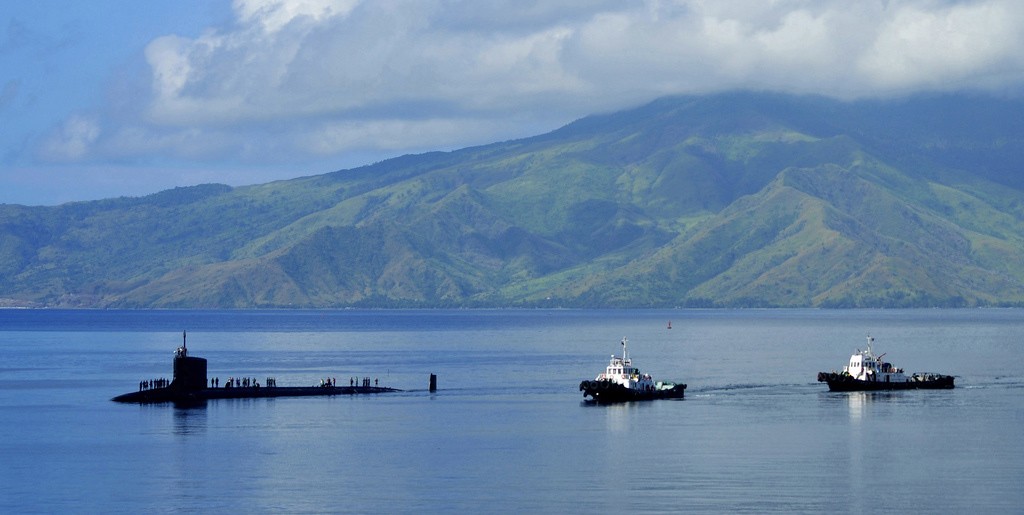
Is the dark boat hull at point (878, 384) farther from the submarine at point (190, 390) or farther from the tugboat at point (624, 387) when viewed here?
the submarine at point (190, 390)

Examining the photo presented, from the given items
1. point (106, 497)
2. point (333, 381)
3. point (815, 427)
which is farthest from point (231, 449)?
point (333, 381)

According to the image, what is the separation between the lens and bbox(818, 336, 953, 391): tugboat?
188750 millimetres

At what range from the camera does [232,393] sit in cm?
17225

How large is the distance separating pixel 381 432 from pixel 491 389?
180ft

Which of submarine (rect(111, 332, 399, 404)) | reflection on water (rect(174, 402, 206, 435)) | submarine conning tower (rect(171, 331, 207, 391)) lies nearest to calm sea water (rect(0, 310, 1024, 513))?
reflection on water (rect(174, 402, 206, 435))

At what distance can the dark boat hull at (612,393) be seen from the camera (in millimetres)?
167750

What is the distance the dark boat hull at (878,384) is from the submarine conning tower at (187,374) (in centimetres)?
7548

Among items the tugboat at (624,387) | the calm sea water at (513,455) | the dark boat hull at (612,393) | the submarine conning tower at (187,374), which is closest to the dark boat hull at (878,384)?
the calm sea water at (513,455)

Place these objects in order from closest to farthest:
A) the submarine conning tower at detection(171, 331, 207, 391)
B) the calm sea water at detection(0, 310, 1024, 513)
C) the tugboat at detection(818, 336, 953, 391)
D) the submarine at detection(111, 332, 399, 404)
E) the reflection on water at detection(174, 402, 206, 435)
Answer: the calm sea water at detection(0, 310, 1024, 513) < the reflection on water at detection(174, 402, 206, 435) < the submarine at detection(111, 332, 399, 404) < the submarine conning tower at detection(171, 331, 207, 391) < the tugboat at detection(818, 336, 953, 391)

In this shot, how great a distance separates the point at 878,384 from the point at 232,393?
79.6 metres

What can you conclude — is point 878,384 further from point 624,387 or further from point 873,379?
point 624,387

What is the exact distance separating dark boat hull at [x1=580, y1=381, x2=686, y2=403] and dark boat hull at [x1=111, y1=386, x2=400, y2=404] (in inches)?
1081

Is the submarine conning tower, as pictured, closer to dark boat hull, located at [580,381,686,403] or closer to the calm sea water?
the calm sea water

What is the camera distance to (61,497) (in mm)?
97000
